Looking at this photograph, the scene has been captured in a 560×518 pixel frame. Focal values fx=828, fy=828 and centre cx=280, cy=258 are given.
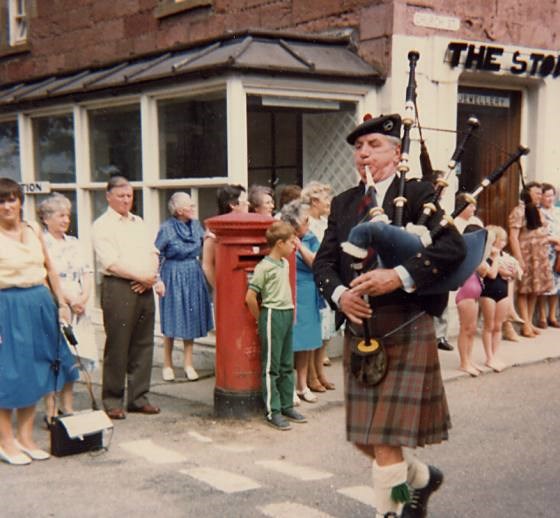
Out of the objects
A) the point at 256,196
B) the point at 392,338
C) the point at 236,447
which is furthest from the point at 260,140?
the point at 392,338

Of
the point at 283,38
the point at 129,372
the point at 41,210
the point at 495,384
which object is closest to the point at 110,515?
the point at 129,372

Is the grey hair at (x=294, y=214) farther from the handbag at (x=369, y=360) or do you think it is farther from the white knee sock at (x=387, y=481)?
the white knee sock at (x=387, y=481)

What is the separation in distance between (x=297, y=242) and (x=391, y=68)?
8.45ft

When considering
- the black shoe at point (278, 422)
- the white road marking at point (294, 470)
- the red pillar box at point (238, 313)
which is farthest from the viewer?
the red pillar box at point (238, 313)

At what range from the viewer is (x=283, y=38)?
8.30m

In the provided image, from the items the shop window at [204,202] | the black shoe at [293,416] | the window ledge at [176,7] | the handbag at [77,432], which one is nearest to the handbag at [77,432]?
the handbag at [77,432]

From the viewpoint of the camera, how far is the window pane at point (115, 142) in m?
9.46

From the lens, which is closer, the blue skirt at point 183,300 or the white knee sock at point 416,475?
the white knee sock at point 416,475

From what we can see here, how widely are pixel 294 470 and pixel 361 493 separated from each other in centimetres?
58

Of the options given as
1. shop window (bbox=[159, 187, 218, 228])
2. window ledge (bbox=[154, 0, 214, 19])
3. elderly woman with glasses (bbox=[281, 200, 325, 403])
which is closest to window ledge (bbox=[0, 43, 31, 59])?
window ledge (bbox=[154, 0, 214, 19])

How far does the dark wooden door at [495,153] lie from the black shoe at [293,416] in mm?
4776

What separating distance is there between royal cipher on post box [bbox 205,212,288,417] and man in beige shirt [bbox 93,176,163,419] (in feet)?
1.99

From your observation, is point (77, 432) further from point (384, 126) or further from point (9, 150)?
point (9, 150)

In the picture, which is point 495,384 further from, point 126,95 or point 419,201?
point 126,95
